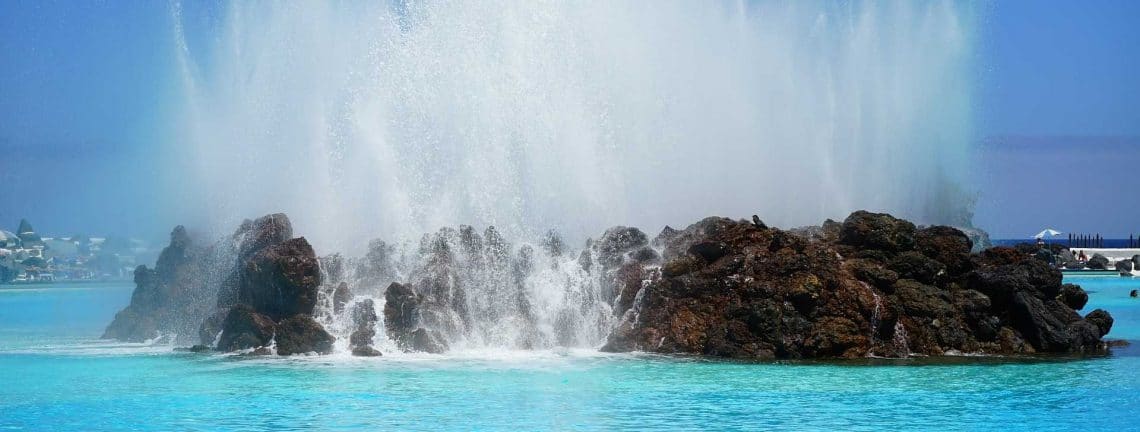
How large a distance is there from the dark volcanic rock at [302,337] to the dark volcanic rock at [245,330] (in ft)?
0.95

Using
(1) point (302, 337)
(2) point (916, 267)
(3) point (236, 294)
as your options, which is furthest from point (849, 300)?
Answer: (3) point (236, 294)

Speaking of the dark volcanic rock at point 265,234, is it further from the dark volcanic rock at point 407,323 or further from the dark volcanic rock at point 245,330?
the dark volcanic rock at point 407,323

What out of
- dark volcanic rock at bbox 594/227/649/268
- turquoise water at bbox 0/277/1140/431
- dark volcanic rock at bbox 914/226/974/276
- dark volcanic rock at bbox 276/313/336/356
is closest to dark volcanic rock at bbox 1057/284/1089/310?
turquoise water at bbox 0/277/1140/431

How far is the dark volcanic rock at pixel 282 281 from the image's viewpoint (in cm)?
2427

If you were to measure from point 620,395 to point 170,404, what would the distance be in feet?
21.5

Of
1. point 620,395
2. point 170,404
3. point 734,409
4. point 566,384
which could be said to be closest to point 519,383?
point 566,384

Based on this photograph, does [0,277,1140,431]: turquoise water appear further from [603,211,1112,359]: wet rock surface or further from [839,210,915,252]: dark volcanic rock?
[839,210,915,252]: dark volcanic rock

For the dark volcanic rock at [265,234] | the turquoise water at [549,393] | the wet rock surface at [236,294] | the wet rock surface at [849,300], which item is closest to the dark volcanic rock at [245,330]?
the wet rock surface at [236,294]

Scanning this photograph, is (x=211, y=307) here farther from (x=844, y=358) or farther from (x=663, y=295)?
(x=844, y=358)

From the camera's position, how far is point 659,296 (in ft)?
80.8

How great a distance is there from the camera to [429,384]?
1931 cm

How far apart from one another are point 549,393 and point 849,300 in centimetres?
767

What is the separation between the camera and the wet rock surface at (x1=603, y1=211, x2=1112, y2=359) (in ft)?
75.7

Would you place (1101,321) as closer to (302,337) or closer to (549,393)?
(549,393)
